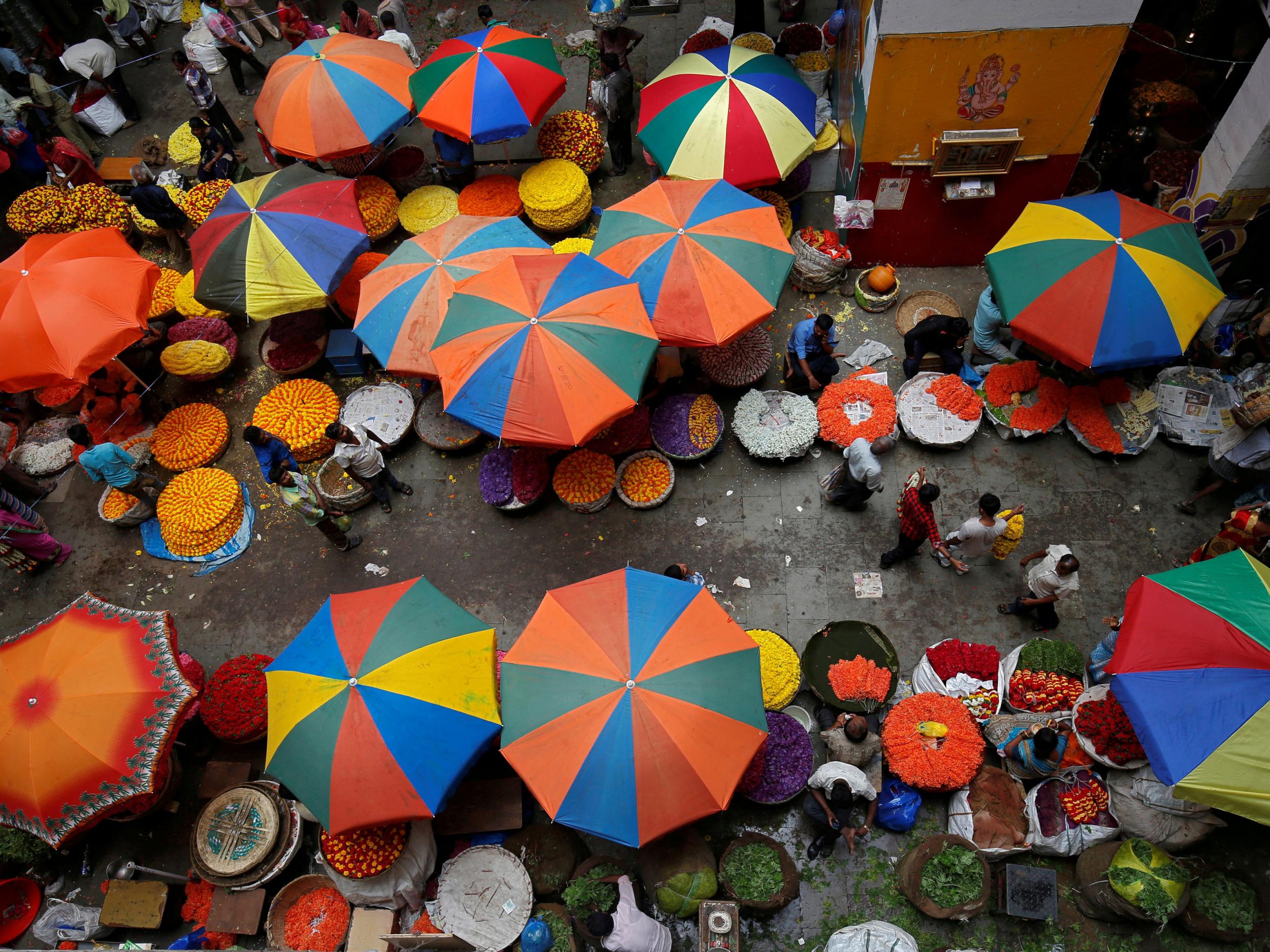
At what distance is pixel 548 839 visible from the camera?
6.37m

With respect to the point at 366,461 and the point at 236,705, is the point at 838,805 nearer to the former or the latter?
the point at 236,705

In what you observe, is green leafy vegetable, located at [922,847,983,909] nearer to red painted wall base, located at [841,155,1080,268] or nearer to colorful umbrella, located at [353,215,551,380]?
colorful umbrella, located at [353,215,551,380]

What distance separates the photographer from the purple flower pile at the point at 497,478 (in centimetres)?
800

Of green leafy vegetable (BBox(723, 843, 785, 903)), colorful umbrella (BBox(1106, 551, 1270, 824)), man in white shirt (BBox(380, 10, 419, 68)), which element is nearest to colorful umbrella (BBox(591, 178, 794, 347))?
colorful umbrella (BBox(1106, 551, 1270, 824))

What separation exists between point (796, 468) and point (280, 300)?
5.78m

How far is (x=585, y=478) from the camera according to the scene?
7988 millimetres

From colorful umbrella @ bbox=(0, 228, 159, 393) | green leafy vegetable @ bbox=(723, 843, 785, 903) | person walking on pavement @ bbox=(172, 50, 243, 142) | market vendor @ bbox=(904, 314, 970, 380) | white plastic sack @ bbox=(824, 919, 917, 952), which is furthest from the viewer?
person walking on pavement @ bbox=(172, 50, 243, 142)

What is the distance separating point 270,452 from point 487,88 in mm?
4885

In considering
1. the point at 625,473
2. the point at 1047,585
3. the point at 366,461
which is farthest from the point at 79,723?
the point at 1047,585

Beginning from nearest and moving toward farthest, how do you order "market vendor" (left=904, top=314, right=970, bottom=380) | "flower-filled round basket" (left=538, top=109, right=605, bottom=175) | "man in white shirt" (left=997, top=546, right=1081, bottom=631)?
"man in white shirt" (left=997, top=546, right=1081, bottom=631)
"market vendor" (left=904, top=314, right=970, bottom=380)
"flower-filled round basket" (left=538, top=109, right=605, bottom=175)

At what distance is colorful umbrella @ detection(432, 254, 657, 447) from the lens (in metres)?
6.72

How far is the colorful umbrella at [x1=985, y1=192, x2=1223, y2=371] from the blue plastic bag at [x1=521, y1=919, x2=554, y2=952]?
660cm

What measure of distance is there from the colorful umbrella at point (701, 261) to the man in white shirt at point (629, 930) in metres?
4.78

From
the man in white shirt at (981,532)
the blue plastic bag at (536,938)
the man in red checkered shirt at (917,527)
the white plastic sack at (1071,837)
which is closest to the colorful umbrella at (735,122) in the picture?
the man in red checkered shirt at (917,527)
